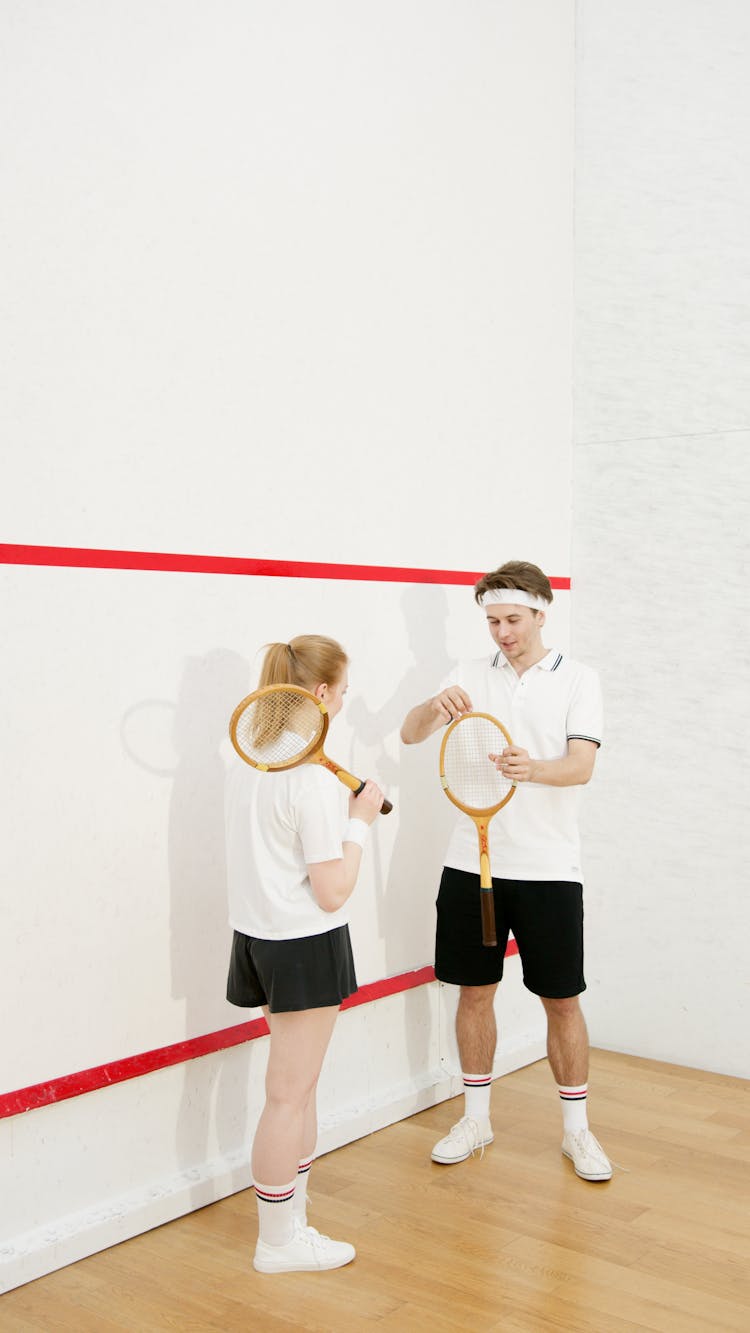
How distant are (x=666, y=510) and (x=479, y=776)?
1191 mm

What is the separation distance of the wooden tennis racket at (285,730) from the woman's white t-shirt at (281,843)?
0.10 feet

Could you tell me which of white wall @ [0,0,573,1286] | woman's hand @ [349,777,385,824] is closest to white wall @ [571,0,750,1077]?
white wall @ [0,0,573,1286]


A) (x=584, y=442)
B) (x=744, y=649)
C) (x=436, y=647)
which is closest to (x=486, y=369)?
(x=584, y=442)

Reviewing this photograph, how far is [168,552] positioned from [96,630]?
24cm

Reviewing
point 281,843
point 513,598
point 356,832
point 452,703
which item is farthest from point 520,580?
point 281,843

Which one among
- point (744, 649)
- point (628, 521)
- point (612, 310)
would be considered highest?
point (612, 310)

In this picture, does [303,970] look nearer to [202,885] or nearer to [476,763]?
[202,885]

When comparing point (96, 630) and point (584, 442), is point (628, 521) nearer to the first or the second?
point (584, 442)

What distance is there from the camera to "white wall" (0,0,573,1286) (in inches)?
94.7

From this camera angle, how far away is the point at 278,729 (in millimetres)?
2324

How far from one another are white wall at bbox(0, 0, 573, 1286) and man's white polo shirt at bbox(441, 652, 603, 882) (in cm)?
35

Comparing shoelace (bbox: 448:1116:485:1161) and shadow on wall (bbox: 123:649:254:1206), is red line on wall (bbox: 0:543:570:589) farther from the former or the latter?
shoelace (bbox: 448:1116:485:1161)

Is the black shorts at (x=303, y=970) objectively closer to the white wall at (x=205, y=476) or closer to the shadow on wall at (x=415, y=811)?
the white wall at (x=205, y=476)

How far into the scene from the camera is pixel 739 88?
363 cm
